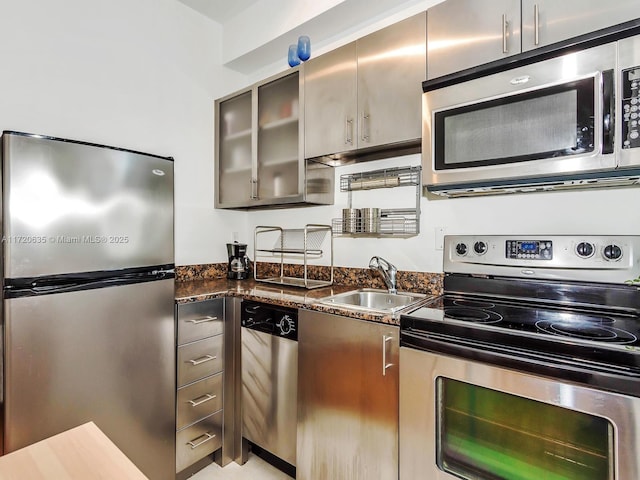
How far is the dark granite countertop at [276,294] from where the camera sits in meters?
1.47

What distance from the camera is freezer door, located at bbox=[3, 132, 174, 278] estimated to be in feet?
4.02

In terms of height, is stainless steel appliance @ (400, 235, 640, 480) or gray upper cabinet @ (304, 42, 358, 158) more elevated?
gray upper cabinet @ (304, 42, 358, 158)

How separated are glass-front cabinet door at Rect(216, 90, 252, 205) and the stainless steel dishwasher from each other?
1.01m

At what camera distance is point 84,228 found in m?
1.40

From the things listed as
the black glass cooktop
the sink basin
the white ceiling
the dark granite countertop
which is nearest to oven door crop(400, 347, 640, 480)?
the black glass cooktop

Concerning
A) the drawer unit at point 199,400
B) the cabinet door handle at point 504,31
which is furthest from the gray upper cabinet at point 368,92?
the drawer unit at point 199,400

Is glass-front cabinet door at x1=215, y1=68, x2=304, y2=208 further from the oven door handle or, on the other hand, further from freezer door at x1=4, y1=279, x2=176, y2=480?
the oven door handle

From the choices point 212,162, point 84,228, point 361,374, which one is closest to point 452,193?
point 361,374

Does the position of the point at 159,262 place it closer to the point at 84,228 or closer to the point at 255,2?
the point at 84,228

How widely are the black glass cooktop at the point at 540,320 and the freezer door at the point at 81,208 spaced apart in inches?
49.3

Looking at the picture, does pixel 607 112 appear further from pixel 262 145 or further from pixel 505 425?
pixel 262 145

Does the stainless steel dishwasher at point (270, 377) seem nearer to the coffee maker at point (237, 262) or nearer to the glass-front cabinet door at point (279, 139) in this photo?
the coffee maker at point (237, 262)

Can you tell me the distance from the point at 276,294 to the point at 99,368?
2.86 feet

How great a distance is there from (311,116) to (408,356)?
1493 mm
